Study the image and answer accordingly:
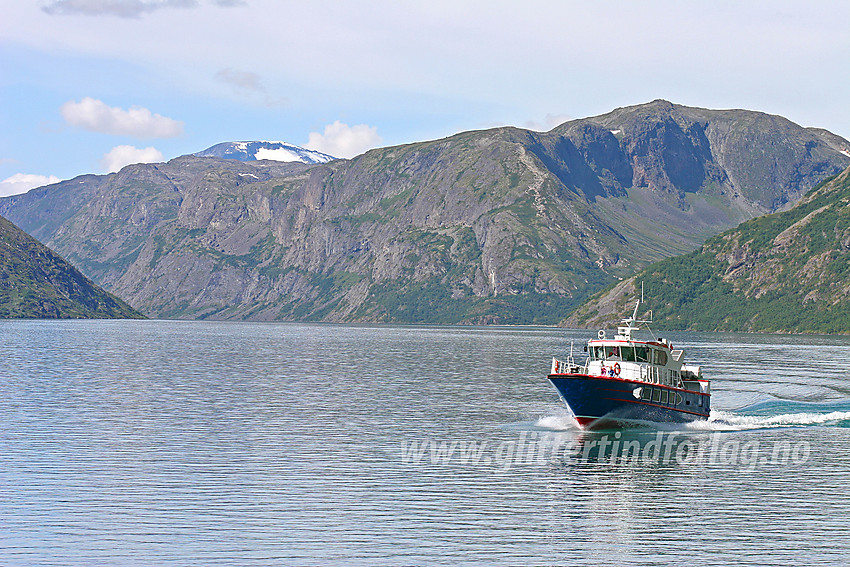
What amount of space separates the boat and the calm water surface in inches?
91.3

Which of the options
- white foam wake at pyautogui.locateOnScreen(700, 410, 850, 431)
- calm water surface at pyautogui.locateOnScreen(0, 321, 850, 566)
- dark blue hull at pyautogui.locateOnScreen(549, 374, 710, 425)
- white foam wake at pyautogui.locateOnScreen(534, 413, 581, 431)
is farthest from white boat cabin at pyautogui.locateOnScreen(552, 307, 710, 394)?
white foam wake at pyautogui.locateOnScreen(700, 410, 850, 431)

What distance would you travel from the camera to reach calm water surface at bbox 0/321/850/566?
46.4 metres

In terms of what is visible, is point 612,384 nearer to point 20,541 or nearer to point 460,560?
point 460,560

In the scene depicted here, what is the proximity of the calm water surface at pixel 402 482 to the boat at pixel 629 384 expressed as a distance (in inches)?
91.3

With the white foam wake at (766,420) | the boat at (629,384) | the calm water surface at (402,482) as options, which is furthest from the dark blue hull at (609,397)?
the white foam wake at (766,420)

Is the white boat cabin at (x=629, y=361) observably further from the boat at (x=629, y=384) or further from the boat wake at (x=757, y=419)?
the boat wake at (x=757, y=419)

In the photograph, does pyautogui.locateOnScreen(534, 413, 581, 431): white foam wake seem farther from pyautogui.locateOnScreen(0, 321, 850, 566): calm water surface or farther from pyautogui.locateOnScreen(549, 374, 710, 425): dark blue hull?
pyautogui.locateOnScreen(549, 374, 710, 425): dark blue hull

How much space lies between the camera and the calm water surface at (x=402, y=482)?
46.4m

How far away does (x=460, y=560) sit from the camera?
44.2m

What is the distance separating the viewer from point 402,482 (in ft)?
203

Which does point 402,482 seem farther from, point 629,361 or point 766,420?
point 766,420

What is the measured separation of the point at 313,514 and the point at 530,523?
A: 13.0 metres

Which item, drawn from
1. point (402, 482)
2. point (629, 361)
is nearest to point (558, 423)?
point (629, 361)

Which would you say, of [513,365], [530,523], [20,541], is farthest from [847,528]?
[513,365]
